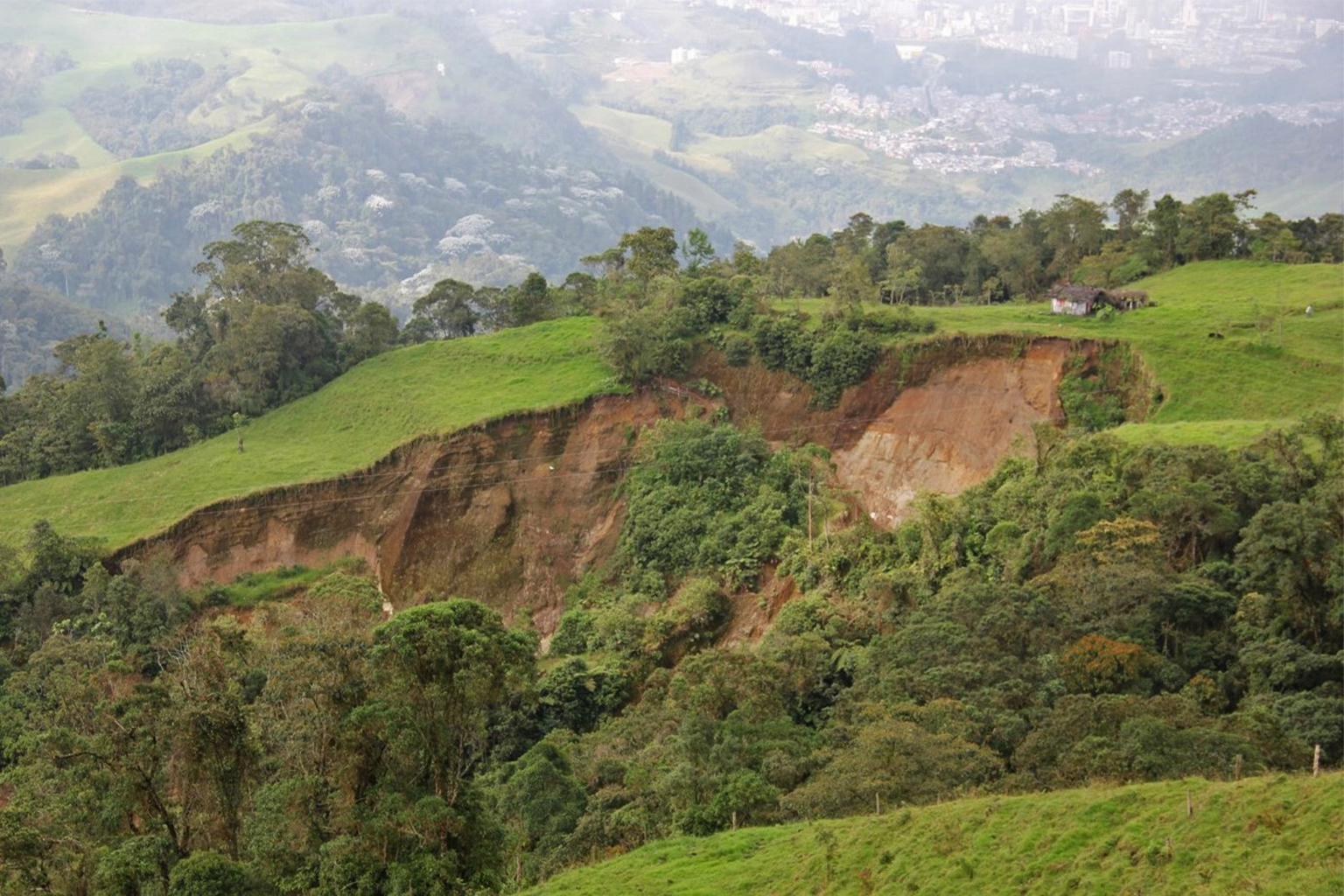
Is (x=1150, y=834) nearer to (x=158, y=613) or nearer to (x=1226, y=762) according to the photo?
(x=1226, y=762)

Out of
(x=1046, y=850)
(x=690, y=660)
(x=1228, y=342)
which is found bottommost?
(x=690, y=660)

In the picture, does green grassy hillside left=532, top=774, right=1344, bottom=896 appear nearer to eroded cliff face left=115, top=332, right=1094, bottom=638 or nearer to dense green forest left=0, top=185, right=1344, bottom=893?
dense green forest left=0, top=185, right=1344, bottom=893

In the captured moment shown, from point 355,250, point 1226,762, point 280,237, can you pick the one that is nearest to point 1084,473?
point 1226,762

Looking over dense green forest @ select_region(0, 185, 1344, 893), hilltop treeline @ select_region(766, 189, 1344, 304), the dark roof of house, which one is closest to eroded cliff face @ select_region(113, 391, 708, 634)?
dense green forest @ select_region(0, 185, 1344, 893)

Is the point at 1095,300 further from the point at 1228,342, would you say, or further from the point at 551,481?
the point at 551,481

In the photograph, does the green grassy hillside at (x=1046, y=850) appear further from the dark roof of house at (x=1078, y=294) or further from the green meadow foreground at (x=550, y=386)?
the dark roof of house at (x=1078, y=294)

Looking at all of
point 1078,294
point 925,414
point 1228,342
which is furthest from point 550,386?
point 1228,342

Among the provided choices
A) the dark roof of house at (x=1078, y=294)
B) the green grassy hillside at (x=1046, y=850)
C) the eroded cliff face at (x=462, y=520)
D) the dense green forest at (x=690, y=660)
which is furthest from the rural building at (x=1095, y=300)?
the green grassy hillside at (x=1046, y=850)

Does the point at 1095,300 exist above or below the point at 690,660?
above
